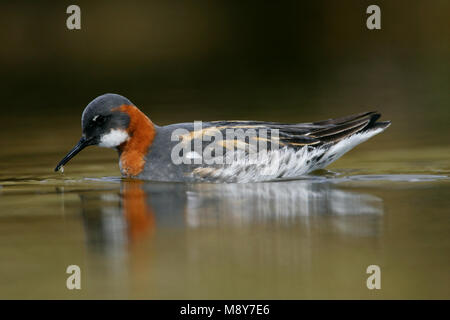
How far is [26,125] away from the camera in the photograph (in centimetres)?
1652

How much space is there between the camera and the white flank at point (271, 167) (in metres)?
11.6

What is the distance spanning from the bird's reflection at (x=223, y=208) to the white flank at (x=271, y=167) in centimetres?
15

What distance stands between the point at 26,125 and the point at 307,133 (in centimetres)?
627

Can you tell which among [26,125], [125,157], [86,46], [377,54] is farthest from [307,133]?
[86,46]

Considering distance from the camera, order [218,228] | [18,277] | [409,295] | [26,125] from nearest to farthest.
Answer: [409,295] < [18,277] < [218,228] < [26,125]

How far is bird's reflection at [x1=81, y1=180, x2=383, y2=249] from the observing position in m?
9.35

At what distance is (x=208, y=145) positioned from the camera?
1168cm

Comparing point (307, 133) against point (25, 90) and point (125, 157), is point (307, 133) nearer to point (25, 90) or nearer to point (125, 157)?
point (125, 157)

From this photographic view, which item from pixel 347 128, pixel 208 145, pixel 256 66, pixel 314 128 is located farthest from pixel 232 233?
pixel 256 66

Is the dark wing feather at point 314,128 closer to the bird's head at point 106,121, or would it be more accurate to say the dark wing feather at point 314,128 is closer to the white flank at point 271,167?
the white flank at point 271,167

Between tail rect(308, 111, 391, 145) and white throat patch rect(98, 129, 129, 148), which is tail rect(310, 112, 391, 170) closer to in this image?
tail rect(308, 111, 391, 145)

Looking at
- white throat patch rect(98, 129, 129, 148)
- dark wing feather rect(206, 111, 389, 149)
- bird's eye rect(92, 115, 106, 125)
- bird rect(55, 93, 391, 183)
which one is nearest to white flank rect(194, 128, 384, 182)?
bird rect(55, 93, 391, 183)

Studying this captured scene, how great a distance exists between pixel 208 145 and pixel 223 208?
1.68 meters

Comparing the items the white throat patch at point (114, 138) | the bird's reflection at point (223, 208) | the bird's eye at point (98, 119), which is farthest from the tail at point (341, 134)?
the bird's eye at point (98, 119)
